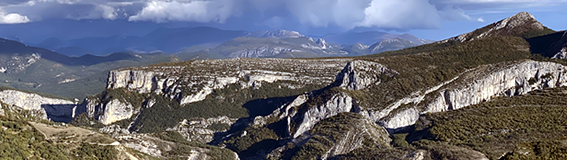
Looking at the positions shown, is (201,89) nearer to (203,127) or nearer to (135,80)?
(203,127)

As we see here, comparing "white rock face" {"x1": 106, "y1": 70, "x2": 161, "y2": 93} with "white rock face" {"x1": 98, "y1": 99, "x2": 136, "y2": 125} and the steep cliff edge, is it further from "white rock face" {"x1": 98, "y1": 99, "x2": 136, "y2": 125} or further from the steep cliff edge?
"white rock face" {"x1": 98, "y1": 99, "x2": 136, "y2": 125}

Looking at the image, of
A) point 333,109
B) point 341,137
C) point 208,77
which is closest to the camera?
point 341,137

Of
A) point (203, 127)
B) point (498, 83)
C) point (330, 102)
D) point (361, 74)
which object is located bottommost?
point (203, 127)

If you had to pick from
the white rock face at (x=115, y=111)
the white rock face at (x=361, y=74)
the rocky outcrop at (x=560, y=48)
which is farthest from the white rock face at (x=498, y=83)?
the white rock face at (x=115, y=111)

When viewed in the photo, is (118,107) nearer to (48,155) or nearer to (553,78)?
(48,155)

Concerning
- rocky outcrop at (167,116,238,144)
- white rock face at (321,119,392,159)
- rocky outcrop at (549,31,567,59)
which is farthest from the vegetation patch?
rocky outcrop at (167,116,238,144)

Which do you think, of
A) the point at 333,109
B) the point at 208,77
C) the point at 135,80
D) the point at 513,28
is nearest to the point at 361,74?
the point at 333,109
